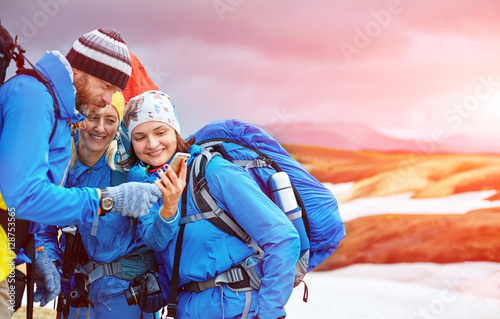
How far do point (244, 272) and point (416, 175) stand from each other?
7230 mm

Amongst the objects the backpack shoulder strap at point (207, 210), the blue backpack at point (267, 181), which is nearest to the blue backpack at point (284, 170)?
the blue backpack at point (267, 181)

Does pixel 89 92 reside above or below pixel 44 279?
above

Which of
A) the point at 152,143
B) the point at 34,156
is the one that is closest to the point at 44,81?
the point at 34,156

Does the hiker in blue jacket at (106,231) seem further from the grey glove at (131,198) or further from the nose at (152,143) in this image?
the grey glove at (131,198)

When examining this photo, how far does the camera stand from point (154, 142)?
1.98 meters

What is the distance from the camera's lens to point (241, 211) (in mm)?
1811

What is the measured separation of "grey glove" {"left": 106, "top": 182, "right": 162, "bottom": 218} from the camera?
1528mm

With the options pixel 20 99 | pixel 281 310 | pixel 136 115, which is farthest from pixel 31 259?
pixel 281 310

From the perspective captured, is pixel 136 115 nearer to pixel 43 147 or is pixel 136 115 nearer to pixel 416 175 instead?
pixel 43 147

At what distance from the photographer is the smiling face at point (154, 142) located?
1.97 metres

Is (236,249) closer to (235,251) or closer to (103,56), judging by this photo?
(235,251)

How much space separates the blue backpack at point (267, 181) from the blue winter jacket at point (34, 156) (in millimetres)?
544

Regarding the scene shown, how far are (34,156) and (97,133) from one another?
88cm

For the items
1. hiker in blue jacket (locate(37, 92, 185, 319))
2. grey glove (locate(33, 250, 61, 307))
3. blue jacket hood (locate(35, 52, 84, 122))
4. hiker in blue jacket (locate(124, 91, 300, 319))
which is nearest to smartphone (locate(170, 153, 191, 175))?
hiker in blue jacket (locate(124, 91, 300, 319))
